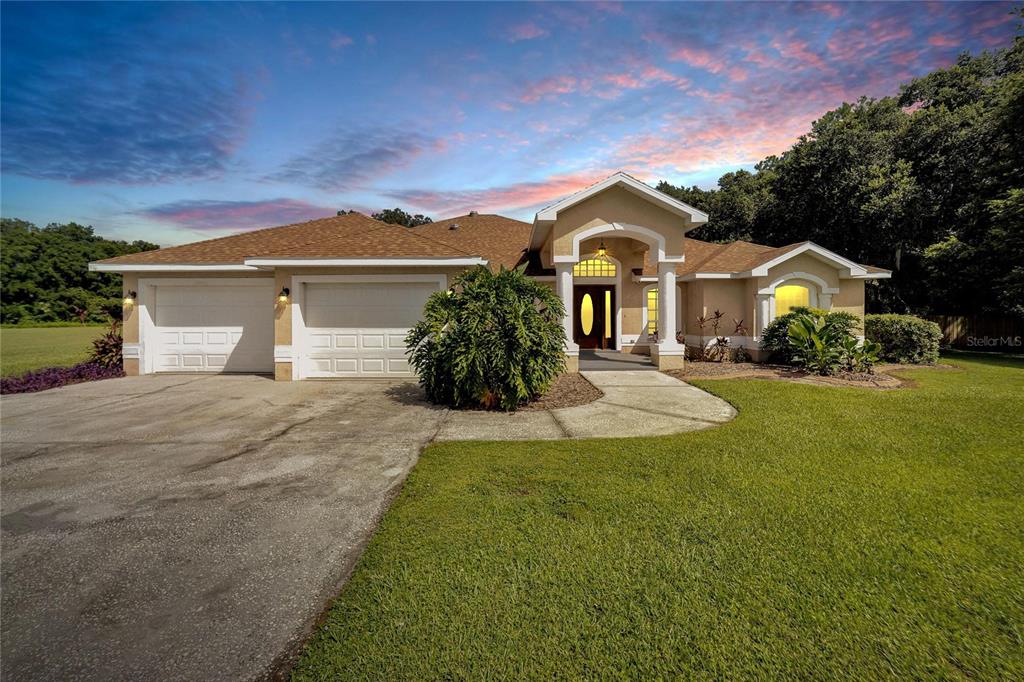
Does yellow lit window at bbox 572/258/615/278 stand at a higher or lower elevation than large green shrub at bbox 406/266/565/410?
higher

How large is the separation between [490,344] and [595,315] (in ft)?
31.1

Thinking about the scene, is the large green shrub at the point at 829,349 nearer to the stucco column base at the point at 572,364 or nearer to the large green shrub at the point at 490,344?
the stucco column base at the point at 572,364

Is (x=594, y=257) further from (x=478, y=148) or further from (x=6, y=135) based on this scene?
(x=6, y=135)

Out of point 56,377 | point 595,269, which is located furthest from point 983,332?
point 56,377

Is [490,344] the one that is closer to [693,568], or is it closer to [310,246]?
[693,568]

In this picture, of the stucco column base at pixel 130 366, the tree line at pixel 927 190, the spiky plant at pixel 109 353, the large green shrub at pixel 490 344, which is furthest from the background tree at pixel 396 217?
the large green shrub at pixel 490 344

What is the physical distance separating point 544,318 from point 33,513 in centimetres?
685

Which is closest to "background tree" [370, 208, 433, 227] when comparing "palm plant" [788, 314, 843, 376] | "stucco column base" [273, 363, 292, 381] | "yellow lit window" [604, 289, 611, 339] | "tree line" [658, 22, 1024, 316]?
"yellow lit window" [604, 289, 611, 339]

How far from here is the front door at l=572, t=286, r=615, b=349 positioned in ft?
52.5

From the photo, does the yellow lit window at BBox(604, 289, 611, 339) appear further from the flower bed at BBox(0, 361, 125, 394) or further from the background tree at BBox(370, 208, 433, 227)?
the background tree at BBox(370, 208, 433, 227)

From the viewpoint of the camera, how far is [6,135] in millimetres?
11258

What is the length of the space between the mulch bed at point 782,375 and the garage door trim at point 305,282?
7.05 m

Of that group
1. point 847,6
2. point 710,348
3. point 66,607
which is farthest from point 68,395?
point 847,6

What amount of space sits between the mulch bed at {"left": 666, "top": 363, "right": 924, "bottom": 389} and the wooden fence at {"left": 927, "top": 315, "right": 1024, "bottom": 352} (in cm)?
1155
